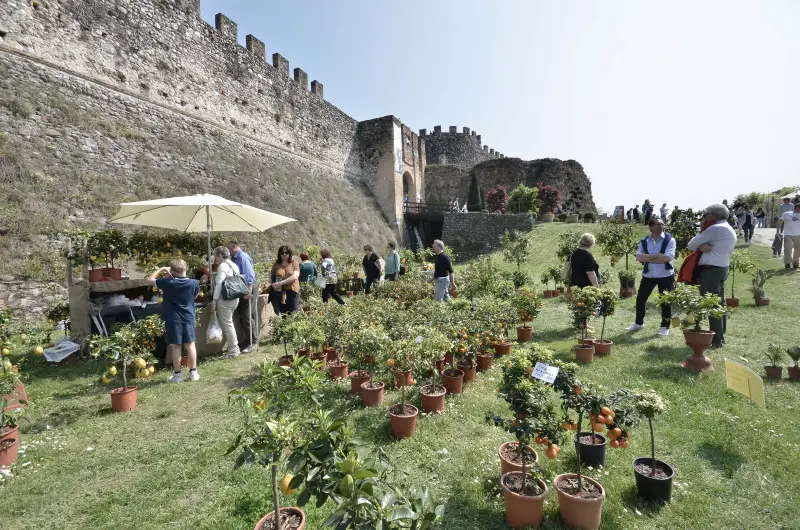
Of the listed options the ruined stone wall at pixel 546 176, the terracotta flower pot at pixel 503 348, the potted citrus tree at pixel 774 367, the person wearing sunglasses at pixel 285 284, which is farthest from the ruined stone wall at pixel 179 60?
the ruined stone wall at pixel 546 176

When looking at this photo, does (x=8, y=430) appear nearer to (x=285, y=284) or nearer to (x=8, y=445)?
(x=8, y=445)

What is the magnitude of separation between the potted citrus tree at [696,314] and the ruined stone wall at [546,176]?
28.0m

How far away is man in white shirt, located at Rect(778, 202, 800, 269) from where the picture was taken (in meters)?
9.33

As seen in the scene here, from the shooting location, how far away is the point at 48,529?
7.97ft

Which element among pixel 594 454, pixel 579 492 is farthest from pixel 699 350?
pixel 579 492

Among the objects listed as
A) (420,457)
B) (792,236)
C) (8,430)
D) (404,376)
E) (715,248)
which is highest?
(792,236)

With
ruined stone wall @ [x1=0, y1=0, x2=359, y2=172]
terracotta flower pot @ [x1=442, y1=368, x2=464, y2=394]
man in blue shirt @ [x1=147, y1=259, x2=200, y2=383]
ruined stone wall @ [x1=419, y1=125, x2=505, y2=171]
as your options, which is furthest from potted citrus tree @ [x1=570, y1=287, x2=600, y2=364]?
ruined stone wall @ [x1=419, y1=125, x2=505, y2=171]

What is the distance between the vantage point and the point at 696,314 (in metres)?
4.31

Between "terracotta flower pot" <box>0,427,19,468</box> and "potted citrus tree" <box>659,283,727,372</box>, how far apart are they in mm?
6520

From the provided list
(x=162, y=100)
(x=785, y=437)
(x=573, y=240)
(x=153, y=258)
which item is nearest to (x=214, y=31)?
(x=162, y=100)

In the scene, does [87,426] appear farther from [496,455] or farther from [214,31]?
[214,31]

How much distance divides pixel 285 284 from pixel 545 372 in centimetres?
497

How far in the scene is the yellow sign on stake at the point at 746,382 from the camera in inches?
119

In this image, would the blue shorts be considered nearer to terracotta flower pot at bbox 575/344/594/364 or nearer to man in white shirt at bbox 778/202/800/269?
terracotta flower pot at bbox 575/344/594/364
